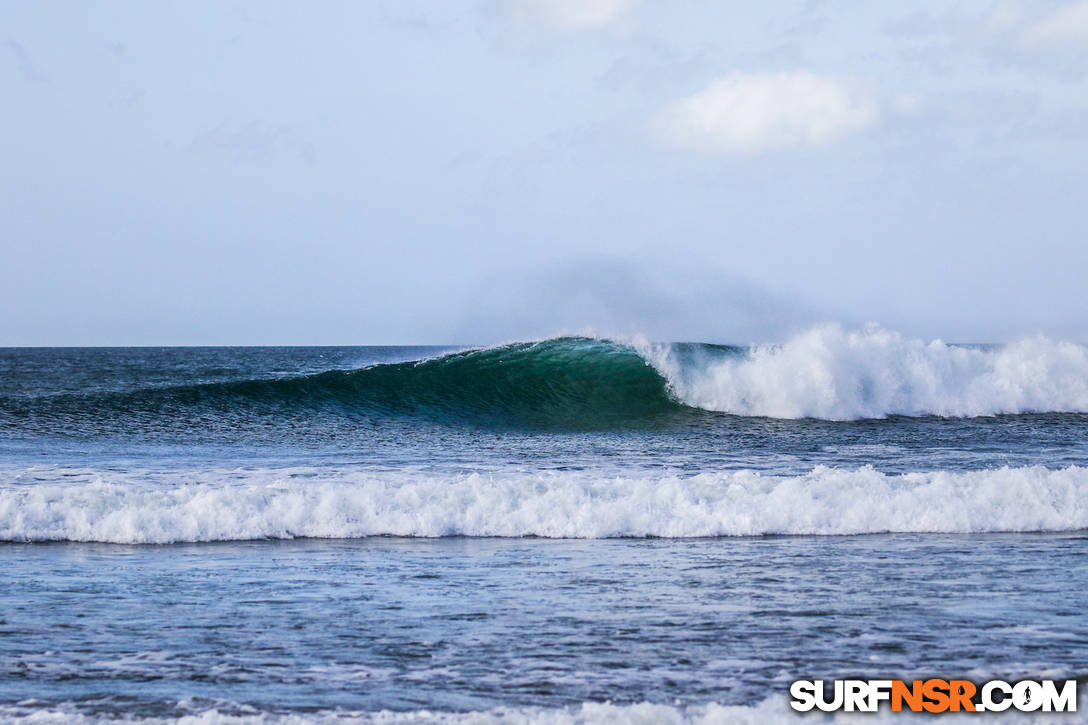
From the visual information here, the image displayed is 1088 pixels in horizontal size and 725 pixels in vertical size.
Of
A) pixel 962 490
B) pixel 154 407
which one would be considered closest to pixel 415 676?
pixel 962 490

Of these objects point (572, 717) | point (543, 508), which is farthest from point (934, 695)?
point (543, 508)

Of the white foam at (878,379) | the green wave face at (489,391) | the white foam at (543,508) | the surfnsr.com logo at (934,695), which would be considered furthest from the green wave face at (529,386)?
the surfnsr.com logo at (934,695)

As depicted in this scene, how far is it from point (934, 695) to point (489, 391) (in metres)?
16.4

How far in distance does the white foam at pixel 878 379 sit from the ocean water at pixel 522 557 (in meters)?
0.13

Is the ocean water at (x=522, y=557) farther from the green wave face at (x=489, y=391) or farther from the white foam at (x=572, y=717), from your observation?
the green wave face at (x=489, y=391)

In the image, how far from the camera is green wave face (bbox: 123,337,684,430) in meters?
18.7

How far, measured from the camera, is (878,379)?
1908 cm

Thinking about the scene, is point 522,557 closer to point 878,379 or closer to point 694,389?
point 694,389

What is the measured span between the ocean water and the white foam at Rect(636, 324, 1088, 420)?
0.13 metres

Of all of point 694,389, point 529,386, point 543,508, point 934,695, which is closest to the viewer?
point 934,695

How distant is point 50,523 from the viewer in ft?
28.3

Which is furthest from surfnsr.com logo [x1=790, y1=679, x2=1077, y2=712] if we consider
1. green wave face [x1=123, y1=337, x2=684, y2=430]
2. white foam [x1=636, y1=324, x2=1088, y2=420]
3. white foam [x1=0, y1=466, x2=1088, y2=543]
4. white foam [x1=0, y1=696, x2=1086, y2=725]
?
→ white foam [x1=636, y1=324, x2=1088, y2=420]

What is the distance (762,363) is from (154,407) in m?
11.3

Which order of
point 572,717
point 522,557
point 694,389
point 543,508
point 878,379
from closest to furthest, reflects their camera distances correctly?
point 572,717 < point 522,557 < point 543,508 < point 878,379 < point 694,389
